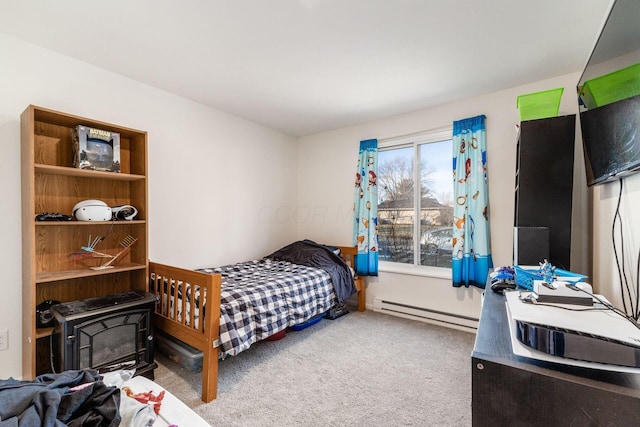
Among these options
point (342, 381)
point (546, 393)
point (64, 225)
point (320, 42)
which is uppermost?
point (320, 42)

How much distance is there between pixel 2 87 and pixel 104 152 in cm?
68

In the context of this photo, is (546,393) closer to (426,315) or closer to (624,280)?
(624,280)

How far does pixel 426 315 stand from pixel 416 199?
130cm

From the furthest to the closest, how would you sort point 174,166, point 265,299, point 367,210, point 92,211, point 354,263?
1. point 354,263
2. point 367,210
3. point 174,166
4. point 265,299
5. point 92,211

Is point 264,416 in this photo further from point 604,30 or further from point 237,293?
point 604,30

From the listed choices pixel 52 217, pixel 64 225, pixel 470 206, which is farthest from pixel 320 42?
pixel 64 225

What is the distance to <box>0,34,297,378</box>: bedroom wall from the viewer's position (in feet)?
6.29

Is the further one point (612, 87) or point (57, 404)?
point (612, 87)

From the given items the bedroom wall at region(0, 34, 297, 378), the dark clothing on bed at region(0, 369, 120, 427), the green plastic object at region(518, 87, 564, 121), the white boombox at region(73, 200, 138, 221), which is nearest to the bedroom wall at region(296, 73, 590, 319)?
the bedroom wall at region(0, 34, 297, 378)

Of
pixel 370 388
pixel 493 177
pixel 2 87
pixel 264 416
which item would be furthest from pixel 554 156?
pixel 2 87

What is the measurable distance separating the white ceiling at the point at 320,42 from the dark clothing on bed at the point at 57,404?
1.88m

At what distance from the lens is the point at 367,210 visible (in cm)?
345

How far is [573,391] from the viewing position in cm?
69

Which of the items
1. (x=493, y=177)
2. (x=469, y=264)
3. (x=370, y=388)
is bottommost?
(x=370, y=388)
